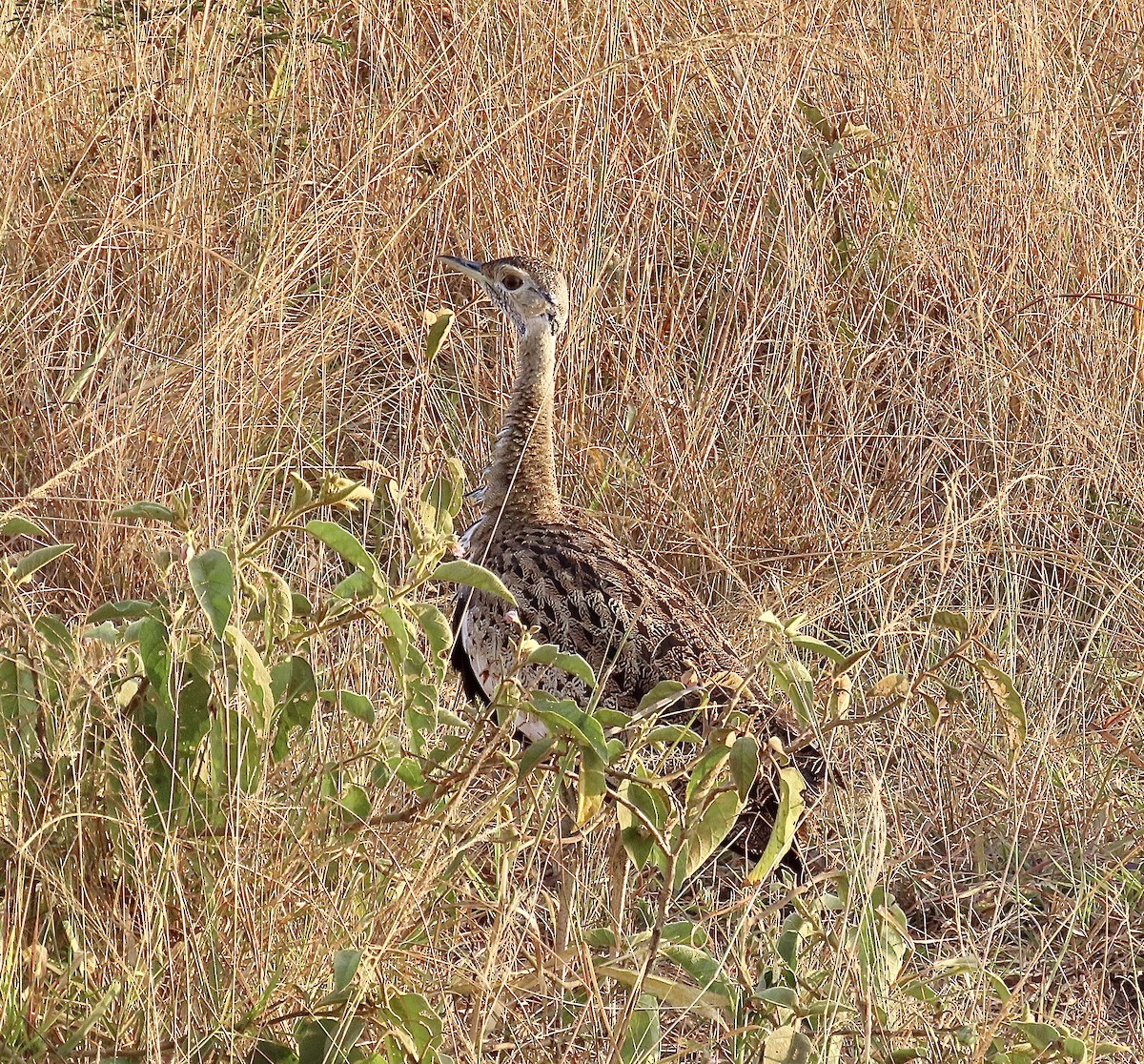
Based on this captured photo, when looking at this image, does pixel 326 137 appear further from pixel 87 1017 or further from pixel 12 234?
pixel 87 1017

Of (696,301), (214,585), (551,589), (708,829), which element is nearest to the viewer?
(214,585)

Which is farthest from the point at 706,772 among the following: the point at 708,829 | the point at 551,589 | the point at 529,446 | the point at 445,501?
the point at 529,446

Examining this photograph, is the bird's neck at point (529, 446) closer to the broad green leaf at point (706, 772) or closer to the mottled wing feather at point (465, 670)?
the mottled wing feather at point (465, 670)

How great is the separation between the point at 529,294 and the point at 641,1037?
2.23 m

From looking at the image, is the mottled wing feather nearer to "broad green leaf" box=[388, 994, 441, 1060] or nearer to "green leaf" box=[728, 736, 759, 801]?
"broad green leaf" box=[388, 994, 441, 1060]

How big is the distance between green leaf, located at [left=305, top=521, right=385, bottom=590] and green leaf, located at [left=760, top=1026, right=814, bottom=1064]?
2.56 feet

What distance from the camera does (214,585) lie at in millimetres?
1934

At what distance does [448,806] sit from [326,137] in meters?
2.76

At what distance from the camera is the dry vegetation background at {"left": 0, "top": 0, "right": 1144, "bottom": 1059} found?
3.69 m

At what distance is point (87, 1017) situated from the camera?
6.77 ft

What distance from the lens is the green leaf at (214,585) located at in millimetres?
1919

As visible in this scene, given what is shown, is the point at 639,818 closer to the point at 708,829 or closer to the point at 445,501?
the point at 708,829

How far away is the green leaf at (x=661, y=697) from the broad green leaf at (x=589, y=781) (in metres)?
0.13

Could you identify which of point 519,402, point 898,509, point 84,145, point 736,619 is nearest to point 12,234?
point 84,145
